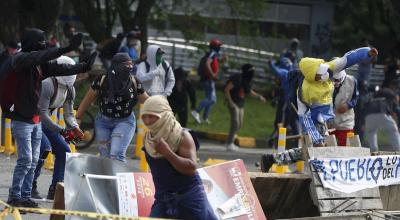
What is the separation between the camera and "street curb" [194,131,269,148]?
66.2 ft

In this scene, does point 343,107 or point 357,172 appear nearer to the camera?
point 357,172

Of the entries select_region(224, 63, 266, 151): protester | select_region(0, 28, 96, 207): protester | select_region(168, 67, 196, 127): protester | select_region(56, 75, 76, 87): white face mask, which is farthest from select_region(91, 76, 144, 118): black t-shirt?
select_region(168, 67, 196, 127): protester

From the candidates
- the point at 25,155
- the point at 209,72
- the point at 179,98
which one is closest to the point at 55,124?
the point at 25,155

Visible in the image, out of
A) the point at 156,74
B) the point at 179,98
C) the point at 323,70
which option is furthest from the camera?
the point at 179,98

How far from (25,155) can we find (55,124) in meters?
0.83

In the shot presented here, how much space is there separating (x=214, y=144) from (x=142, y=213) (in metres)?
11.7

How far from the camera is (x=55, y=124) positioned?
10.6m

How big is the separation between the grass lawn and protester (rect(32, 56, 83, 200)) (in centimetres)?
994

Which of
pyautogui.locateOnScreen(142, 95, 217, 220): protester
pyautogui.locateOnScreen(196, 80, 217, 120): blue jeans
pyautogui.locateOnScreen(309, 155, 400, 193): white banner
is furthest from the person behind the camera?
pyautogui.locateOnScreen(196, 80, 217, 120): blue jeans

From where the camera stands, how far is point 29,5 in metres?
22.1

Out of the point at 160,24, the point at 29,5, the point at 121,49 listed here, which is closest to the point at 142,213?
the point at 121,49

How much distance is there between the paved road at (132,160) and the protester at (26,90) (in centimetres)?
69

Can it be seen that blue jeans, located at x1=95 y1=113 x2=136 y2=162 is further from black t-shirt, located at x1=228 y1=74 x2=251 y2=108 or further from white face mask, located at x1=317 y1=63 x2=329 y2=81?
black t-shirt, located at x1=228 y1=74 x2=251 y2=108

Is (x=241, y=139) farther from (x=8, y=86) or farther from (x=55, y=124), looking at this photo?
(x=8, y=86)
